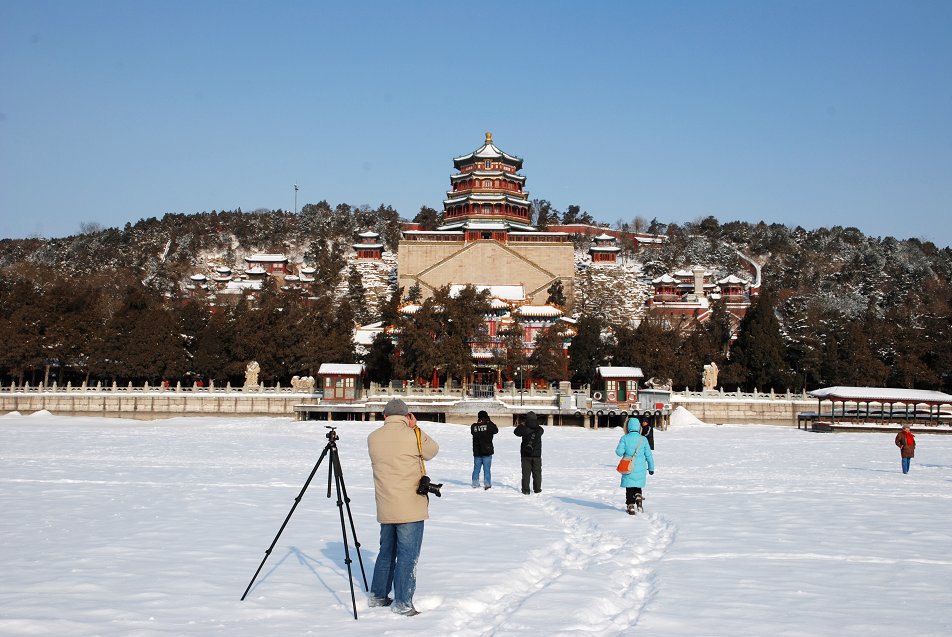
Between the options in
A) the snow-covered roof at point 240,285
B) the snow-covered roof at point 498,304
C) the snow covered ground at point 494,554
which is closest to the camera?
the snow covered ground at point 494,554

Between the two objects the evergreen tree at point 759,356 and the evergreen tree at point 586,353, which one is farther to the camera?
the evergreen tree at point 586,353

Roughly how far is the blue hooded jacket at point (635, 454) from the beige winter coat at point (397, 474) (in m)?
6.23

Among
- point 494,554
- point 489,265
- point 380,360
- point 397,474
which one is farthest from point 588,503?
point 489,265

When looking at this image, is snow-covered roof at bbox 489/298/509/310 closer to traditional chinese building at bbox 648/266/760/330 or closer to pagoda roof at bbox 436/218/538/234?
pagoda roof at bbox 436/218/538/234

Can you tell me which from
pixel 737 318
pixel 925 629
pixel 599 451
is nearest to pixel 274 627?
pixel 925 629

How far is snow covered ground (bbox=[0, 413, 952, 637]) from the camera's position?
7.05 m

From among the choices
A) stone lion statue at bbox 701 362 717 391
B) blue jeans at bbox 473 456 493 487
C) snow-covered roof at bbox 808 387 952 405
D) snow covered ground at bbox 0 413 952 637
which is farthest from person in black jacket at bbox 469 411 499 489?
stone lion statue at bbox 701 362 717 391

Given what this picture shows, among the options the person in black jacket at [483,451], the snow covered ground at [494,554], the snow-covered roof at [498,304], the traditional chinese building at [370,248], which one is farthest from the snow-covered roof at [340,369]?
the traditional chinese building at [370,248]

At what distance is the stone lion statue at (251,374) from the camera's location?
5194 cm

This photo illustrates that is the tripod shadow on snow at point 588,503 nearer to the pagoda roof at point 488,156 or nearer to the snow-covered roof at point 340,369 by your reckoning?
the snow-covered roof at point 340,369

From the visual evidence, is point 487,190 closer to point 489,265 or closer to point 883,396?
point 489,265

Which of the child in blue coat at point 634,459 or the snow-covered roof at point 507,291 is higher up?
the snow-covered roof at point 507,291

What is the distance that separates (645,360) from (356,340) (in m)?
20.7

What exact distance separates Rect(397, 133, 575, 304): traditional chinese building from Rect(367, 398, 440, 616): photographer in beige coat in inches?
2798
